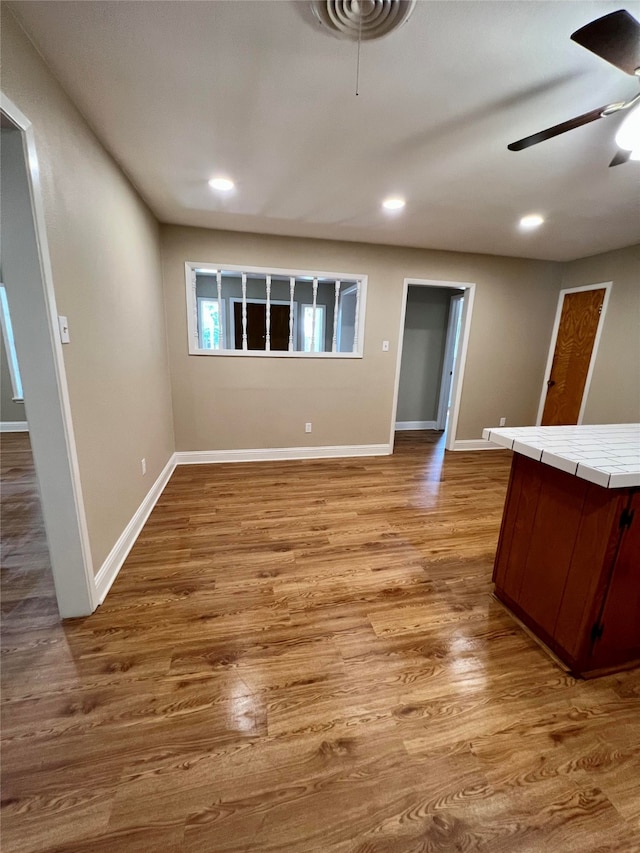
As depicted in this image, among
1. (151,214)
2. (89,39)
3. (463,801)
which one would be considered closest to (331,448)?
(151,214)

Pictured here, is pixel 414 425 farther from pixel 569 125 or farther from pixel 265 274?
pixel 569 125

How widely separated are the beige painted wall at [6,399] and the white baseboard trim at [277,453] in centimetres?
291

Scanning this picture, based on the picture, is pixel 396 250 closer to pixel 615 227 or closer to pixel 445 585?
pixel 615 227

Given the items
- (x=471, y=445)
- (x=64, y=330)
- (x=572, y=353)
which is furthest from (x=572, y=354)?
(x=64, y=330)

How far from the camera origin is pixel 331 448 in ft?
13.8

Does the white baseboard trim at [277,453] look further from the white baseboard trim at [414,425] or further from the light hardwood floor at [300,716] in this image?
the light hardwood floor at [300,716]

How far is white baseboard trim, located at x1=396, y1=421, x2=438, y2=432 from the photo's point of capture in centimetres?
573

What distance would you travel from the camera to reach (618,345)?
3705 mm

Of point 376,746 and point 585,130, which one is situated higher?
point 585,130

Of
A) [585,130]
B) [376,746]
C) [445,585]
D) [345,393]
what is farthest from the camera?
[345,393]

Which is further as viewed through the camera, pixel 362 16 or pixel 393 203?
pixel 393 203

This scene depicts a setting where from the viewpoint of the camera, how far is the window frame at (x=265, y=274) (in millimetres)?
3484

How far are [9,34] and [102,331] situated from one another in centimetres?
111

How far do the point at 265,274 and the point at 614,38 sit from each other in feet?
9.89
